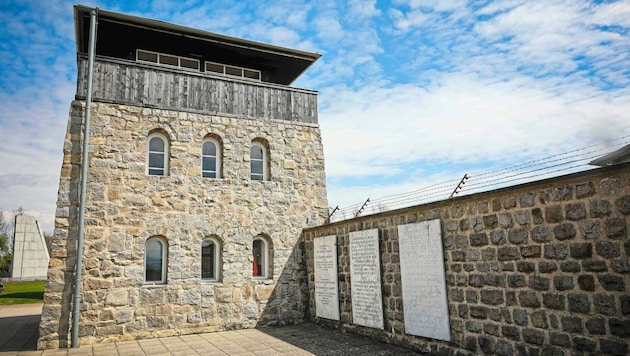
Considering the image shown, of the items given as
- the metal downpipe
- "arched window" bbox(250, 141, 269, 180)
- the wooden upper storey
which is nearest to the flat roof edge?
the wooden upper storey

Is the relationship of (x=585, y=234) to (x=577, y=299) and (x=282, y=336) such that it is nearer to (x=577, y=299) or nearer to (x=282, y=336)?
(x=577, y=299)

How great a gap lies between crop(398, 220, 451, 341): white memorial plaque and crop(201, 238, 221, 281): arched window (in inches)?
185

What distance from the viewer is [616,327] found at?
4387 millimetres

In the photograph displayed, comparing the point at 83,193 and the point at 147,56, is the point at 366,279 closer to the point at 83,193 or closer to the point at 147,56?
the point at 83,193

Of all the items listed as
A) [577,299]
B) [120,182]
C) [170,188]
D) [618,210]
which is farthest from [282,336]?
[618,210]

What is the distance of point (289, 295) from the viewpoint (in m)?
10.7

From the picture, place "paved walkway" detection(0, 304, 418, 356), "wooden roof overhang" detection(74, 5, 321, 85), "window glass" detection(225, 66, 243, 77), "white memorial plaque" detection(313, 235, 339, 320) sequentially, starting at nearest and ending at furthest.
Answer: "paved walkway" detection(0, 304, 418, 356)
"white memorial plaque" detection(313, 235, 339, 320)
"wooden roof overhang" detection(74, 5, 321, 85)
"window glass" detection(225, 66, 243, 77)

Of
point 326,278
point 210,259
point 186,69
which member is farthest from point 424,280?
point 186,69

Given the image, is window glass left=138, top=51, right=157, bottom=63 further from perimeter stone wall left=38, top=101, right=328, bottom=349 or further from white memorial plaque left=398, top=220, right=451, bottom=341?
white memorial plaque left=398, top=220, right=451, bottom=341

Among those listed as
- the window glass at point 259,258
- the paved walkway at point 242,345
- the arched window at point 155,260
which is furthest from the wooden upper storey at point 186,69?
the paved walkway at point 242,345

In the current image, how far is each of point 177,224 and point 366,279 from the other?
4.42 metres

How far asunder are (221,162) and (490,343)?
722 centimetres

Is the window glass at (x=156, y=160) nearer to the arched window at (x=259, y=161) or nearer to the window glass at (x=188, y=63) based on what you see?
the arched window at (x=259, y=161)

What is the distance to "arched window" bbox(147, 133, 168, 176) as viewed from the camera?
9.95 m
